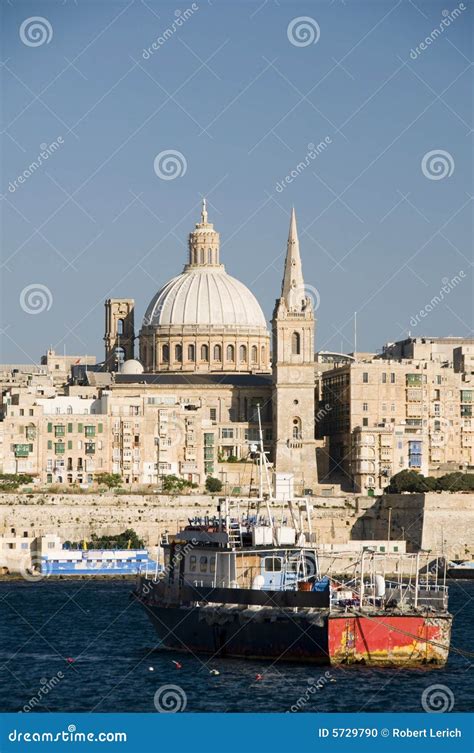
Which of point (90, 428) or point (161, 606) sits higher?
point (90, 428)

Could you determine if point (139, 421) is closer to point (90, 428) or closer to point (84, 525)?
point (90, 428)

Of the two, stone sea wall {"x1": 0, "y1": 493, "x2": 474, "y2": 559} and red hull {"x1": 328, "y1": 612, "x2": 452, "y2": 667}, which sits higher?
stone sea wall {"x1": 0, "y1": 493, "x2": 474, "y2": 559}

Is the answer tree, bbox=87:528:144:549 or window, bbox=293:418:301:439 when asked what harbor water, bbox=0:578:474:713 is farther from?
window, bbox=293:418:301:439

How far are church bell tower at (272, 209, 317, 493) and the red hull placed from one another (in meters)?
61.6

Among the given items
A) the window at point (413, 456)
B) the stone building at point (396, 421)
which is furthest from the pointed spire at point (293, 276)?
the window at point (413, 456)

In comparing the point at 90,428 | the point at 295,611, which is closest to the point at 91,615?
the point at 295,611

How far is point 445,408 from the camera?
369 ft

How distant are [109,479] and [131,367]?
22091 millimetres

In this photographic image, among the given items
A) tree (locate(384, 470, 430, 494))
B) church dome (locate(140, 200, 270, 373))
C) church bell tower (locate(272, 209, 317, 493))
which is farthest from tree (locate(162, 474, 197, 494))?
church dome (locate(140, 200, 270, 373))

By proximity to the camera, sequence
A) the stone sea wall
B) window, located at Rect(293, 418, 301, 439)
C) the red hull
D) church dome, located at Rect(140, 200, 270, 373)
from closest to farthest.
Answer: the red hull → the stone sea wall → window, located at Rect(293, 418, 301, 439) → church dome, located at Rect(140, 200, 270, 373)

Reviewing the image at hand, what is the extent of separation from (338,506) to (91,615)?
3958 cm

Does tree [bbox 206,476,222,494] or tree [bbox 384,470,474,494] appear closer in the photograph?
tree [bbox 384,470,474,494]

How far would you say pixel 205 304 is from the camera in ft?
420

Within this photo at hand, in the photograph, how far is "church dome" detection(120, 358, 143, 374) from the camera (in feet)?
408
